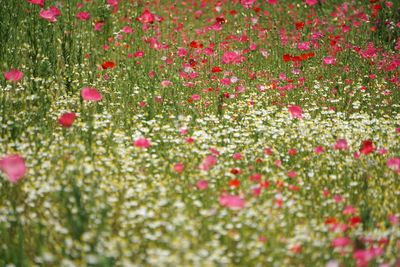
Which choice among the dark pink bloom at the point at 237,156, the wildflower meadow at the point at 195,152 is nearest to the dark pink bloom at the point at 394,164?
the wildflower meadow at the point at 195,152

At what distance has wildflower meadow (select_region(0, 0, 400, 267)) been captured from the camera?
2.41 metres

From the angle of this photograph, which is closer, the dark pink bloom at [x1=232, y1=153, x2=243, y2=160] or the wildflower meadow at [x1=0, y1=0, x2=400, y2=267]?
the wildflower meadow at [x1=0, y1=0, x2=400, y2=267]

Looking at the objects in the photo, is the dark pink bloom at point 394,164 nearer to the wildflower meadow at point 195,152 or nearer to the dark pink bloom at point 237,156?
the wildflower meadow at point 195,152

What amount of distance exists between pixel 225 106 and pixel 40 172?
2.11m

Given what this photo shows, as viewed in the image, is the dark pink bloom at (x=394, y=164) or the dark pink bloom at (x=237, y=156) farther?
the dark pink bloom at (x=237, y=156)

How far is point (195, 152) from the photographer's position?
347 cm

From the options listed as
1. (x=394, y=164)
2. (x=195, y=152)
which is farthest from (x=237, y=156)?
(x=394, y=164)

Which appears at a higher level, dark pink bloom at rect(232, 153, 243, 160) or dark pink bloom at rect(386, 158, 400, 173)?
dark pink bloom at rect(232, 153, 243, 160)

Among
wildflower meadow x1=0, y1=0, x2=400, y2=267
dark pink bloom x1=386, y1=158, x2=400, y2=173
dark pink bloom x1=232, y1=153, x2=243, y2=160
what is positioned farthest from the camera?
dark pink bloom x1=232, y1=153, x2=243, y2=160

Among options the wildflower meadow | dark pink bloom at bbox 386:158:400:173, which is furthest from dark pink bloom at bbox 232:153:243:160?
dark pink bloom at bbox 386:158:400:173

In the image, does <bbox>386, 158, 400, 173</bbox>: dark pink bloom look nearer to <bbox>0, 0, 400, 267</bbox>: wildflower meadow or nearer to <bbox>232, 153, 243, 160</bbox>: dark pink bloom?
<bbox>0, 0, 400, 267</bbox>: wildflower meadow

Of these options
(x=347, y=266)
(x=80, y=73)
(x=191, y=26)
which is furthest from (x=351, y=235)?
(x=191, y=26)

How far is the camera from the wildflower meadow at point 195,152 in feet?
7.91

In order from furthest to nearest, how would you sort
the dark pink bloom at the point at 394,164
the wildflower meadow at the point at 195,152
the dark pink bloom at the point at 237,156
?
the dark pink bloom at the point at 237,156
the dark pink bloom at the point at 394,164
the wildflower meadow at the point at 195,152
